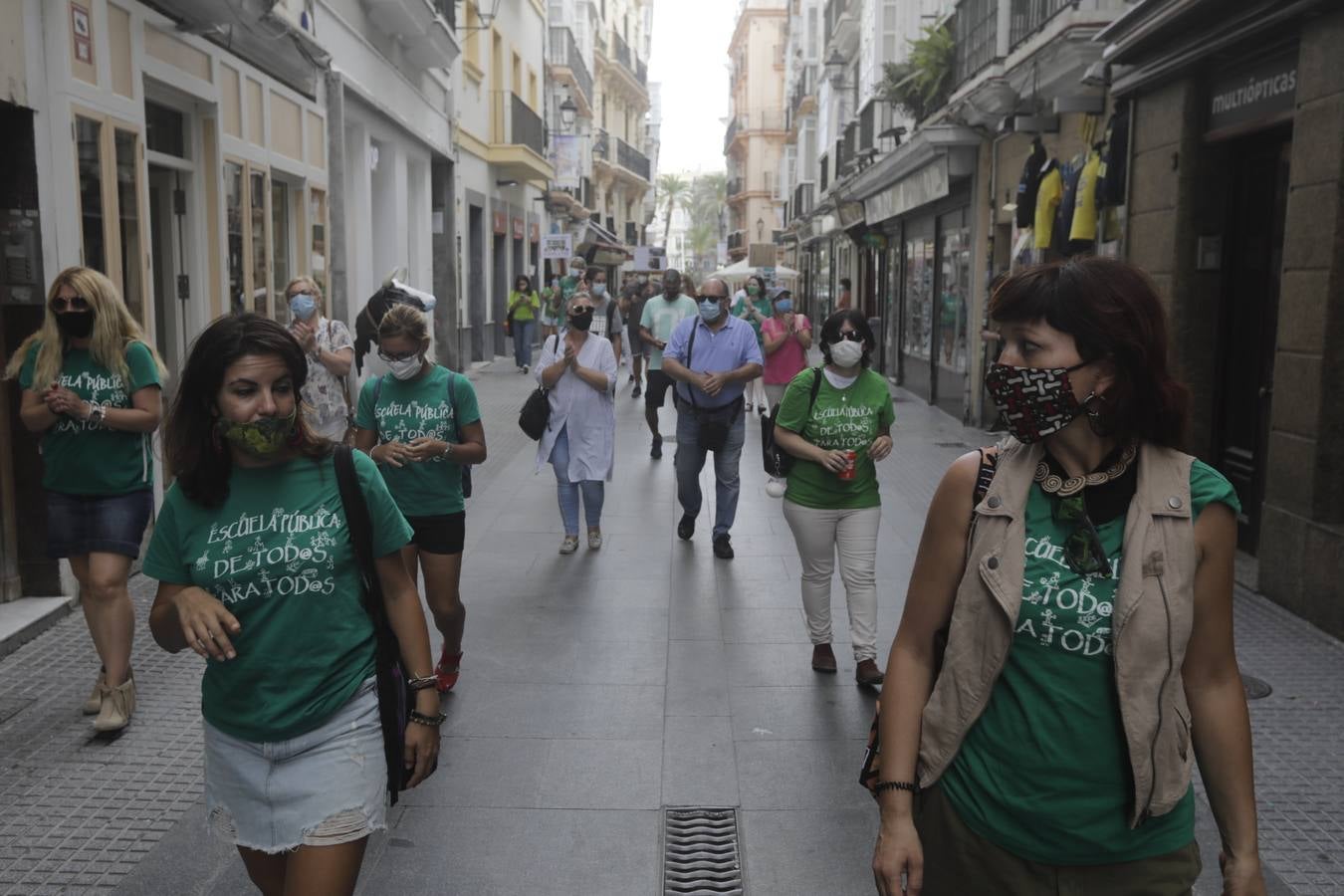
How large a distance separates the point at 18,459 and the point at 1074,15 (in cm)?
948

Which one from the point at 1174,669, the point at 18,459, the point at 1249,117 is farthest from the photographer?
the point at 1249,117

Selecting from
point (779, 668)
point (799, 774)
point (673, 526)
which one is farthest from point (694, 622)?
point (673, 526)

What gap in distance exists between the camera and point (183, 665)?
6.20m

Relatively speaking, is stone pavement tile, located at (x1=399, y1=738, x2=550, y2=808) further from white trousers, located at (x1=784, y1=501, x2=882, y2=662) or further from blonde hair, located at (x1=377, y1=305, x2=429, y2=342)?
blonde hair, located at (x1=377, y1=305, x2=429, y2=342)

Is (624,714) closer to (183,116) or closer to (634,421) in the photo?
(183,116)

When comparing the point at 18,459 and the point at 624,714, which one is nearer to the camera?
the point at 624,714

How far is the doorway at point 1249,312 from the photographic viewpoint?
8367 mm

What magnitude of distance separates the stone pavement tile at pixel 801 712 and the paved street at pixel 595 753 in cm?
1

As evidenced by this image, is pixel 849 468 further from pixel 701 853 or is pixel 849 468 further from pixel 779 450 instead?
pixel 701 853

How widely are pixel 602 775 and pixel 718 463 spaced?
167 inches

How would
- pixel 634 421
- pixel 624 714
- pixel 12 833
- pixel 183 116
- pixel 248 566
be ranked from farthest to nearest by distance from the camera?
pixel 634 421, pixel 183 116, pixel 624 714, pixel 12 833, pixel 248 566

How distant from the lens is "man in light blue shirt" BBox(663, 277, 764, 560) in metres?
8.74

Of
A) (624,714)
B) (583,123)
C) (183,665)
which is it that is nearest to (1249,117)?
(624,714)

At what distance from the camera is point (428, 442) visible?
5.30 m
